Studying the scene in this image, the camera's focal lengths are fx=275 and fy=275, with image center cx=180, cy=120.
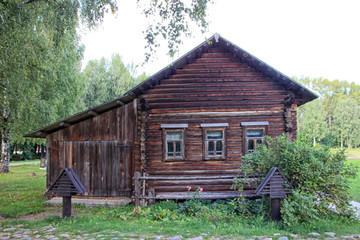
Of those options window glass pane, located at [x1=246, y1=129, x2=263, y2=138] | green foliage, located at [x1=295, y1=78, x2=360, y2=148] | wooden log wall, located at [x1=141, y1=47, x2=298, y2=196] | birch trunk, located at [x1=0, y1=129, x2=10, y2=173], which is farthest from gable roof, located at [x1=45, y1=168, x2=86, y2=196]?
green foliage, located at [x1=295, y1=78, x2=360, y2=148]

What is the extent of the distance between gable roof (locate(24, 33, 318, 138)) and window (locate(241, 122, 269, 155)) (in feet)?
6.75

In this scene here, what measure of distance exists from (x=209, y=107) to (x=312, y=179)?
555 cm

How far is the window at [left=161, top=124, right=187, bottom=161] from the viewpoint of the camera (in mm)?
11977

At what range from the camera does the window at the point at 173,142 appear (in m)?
12.0

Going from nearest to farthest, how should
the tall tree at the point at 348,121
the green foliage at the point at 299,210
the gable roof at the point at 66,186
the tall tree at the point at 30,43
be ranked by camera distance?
the green foliage at the point at 299,210 < the gable roof at the point at 66,186 < the tall tree at the point at 30,43 < the tall tree at the point at 348,121

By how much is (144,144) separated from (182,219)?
456cm

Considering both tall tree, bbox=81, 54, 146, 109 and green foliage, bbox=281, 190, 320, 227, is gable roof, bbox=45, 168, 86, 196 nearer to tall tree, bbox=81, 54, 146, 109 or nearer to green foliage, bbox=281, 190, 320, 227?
green foliage, bbox=281, 190, 320, 227

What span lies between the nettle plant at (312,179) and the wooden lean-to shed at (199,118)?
12.9ft

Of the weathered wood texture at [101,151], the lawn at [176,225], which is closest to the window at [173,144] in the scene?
the weathered wood texture at [101,151]

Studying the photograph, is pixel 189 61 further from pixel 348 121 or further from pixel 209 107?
pixel 348 121

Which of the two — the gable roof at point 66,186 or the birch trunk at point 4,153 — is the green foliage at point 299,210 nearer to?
the gable roof at point 66,186

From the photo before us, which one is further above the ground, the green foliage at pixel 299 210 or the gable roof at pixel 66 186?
the gable roof at pixel 66 186

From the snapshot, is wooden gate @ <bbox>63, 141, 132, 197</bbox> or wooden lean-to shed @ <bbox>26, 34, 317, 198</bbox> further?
wooden gate @ <bbox>63, 141, 132, 197</bbox>

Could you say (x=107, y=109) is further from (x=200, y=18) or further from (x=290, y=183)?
(x=290, y=183)
